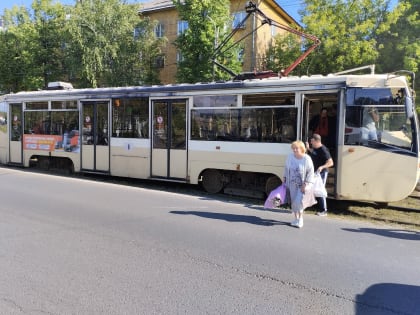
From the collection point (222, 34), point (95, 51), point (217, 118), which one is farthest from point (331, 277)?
point (95, 51)

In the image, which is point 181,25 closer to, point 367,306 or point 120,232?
point 120,232

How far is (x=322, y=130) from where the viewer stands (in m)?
9.25

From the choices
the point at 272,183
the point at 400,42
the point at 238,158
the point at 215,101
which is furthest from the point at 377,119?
the point at 400,42

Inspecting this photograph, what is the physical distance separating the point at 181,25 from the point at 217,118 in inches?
964

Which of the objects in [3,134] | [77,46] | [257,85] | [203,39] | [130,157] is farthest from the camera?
[77,46]

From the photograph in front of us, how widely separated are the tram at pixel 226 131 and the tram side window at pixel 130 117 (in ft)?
0.10

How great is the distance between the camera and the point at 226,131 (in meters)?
9.94

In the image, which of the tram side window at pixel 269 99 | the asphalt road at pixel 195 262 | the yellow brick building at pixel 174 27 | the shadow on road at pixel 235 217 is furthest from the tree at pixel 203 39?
the asphalt road at pixel 195 262

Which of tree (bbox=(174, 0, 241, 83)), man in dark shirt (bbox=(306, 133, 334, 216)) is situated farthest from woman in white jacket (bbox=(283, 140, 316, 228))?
tree (bbox=(174, 0, 241, 83))

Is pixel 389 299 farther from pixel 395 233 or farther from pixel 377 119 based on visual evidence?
pixel 377 119

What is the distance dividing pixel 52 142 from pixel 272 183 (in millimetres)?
8011

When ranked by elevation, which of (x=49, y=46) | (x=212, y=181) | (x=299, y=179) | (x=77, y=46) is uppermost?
(x=49, y=46)

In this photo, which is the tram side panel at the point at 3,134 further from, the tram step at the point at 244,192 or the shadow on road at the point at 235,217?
the shadow on road at the point at 235,217

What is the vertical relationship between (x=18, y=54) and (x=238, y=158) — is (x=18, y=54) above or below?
above
